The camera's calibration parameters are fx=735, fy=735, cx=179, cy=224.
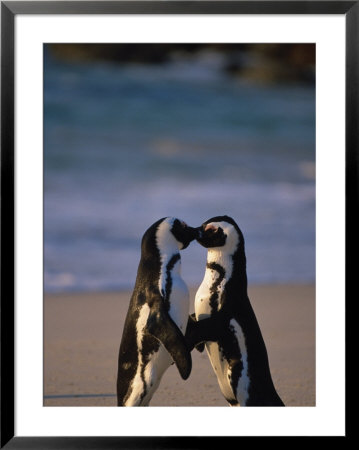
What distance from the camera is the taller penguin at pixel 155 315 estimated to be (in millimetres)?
3043

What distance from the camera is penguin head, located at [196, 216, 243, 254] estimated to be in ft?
10.3

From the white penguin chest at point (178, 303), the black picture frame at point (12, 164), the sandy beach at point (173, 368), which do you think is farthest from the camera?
the sandy beach at point (173, 368)

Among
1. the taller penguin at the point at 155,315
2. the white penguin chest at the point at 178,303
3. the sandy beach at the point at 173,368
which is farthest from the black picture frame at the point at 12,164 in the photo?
the sandy beach at the point at 173,368

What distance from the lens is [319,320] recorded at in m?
3.08

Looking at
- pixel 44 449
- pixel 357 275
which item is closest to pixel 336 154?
pixel 357 275

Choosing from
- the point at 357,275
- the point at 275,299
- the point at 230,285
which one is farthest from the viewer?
the point at 275,299

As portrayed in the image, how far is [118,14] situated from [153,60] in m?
0.94

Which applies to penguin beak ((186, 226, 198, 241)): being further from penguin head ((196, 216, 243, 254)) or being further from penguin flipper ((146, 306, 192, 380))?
penguin flipper ((146, 306, 192, 380))

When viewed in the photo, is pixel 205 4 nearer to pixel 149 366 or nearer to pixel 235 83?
pixel 235 83

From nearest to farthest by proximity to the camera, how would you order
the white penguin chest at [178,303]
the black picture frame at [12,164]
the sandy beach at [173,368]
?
1. the black picture frame at [12,164]
2. the white penguin chest at [178,303]
3. the sandy beach at [173,368]

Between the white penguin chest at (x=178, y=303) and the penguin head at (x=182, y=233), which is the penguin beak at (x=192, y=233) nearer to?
the penguin head at (x=182, y=233)

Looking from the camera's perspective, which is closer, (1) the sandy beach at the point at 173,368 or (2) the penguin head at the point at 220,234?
(2) the penguin head at the point at 220,234

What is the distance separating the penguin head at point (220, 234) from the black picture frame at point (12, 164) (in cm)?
48

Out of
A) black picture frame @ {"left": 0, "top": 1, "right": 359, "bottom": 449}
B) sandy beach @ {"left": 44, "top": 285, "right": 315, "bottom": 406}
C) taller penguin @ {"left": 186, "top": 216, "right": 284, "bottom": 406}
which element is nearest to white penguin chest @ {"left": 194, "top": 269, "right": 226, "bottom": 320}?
taller penguin @ {"left": 186, "top": 216, "right": 284, "bottom": 406}
